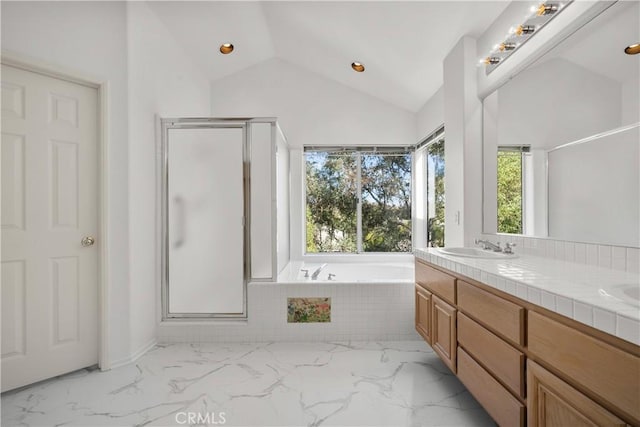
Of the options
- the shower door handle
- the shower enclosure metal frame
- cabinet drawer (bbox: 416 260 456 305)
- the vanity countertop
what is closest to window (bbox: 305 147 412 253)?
the shower enclosure metal frame

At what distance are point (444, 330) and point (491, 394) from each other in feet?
1.54

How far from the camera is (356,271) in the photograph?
3.53m

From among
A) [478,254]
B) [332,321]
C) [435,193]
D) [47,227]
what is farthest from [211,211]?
[435,193]

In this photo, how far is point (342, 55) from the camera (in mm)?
3197

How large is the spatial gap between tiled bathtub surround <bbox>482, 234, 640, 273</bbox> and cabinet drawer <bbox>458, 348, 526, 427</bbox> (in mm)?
704

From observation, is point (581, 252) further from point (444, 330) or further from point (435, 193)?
point (435, 193)

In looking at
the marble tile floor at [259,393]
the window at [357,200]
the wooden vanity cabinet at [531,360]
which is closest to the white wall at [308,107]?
the window at [357,200]

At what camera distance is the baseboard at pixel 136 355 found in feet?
6.97

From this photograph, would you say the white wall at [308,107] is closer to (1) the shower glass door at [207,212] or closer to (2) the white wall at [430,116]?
(2) the white wall at [430,116]

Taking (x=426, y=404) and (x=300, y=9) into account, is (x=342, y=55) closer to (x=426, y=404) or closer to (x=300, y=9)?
(x=300, y=9)

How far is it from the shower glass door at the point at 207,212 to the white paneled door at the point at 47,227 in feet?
1.97

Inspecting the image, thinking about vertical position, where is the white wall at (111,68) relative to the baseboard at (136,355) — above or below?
above

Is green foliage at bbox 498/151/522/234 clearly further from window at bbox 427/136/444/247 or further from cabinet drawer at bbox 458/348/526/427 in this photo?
window at bbox 427/136/444/247

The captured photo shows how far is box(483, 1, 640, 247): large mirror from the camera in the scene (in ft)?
4.21
